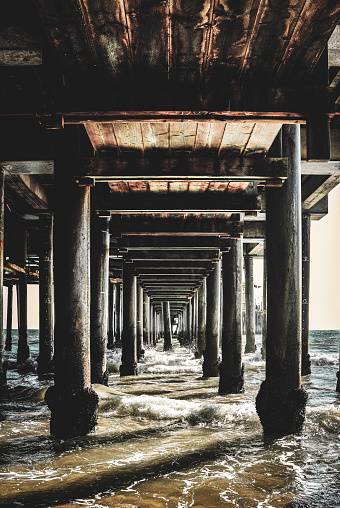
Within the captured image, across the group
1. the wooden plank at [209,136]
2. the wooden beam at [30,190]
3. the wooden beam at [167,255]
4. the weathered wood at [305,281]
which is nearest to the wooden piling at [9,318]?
the wooden beam at [30,190]

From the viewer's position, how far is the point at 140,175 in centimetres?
548

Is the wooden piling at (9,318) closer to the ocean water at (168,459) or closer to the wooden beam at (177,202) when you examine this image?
the ocean water at (168,459)

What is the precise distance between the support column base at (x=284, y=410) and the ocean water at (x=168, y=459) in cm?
11

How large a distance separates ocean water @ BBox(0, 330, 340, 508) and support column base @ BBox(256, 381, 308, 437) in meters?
0.11

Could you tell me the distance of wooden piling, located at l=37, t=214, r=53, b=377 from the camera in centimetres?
1227

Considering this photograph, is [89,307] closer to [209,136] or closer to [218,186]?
[209,136]

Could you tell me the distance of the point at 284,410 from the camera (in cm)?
498

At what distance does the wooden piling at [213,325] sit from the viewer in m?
11.0

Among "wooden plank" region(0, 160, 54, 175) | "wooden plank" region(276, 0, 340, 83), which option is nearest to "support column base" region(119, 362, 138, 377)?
"wooden plank" region(0, 160, 54, 175)

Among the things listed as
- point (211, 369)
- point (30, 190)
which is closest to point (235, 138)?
point (30, 190)

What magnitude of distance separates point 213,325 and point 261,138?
21.3ft

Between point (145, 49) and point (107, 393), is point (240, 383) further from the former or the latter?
point (145, 49)

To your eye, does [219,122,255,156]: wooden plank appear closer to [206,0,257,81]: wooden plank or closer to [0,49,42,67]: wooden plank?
[206,0,257,81]: wooden plank

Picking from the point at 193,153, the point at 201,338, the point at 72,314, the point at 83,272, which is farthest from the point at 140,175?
the point at 201,338
